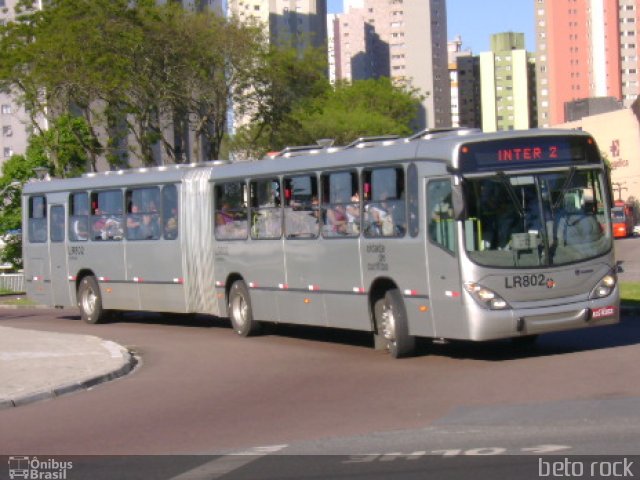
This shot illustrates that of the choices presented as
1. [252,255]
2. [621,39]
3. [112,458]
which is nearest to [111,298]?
[252,255]

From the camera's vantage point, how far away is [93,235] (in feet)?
87.1

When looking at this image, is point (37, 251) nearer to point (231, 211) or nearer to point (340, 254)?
point (231, 211)

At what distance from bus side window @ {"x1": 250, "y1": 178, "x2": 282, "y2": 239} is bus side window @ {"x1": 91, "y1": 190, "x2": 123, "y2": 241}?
5.64 meters

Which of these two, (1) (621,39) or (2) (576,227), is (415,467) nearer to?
(2) (576,227)

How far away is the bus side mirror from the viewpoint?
15.0 metres

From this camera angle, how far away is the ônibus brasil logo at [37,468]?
30.9 feet

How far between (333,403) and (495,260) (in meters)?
Result: 3.48

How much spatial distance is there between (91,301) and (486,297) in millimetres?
13988

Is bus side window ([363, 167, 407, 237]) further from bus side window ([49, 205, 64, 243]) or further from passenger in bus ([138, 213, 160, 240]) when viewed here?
bus side window ([49, 205, 64, 243])

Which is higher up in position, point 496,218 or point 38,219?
point 38,219

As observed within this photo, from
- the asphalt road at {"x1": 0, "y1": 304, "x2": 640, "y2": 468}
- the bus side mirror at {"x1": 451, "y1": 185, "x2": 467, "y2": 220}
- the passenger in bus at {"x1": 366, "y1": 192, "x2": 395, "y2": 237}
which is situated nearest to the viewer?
the asphalt road at {"x1": 0, "y1": 304, "x2": 640, "y2": 468}

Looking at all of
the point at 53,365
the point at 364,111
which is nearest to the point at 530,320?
the point at 53,365

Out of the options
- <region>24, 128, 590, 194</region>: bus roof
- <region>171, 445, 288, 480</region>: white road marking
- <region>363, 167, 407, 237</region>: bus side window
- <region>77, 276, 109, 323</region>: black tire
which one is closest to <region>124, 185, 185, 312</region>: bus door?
<region>24, 128, 590, 194</region>: bus roof

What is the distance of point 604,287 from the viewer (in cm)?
1569
